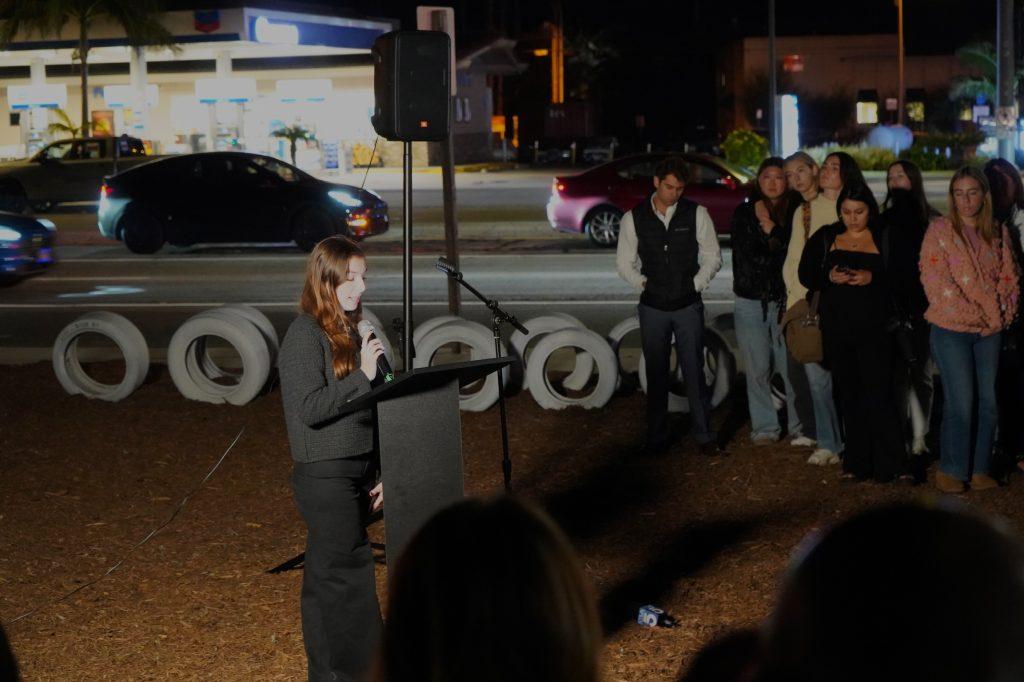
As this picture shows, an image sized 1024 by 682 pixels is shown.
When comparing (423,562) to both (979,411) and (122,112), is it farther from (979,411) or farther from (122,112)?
(122,112)

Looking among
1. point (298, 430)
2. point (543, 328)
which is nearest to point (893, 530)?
point (298, 430)

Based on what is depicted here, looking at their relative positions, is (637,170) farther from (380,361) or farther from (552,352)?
(380,361)

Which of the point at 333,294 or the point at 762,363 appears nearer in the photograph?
the point at 333,294

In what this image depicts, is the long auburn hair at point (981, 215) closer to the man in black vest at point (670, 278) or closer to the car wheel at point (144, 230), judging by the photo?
the man in black vest at point (670, 278)

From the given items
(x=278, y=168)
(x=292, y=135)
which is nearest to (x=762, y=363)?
(x=278, y=168)

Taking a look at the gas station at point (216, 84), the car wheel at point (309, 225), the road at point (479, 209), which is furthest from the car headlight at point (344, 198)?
the gas station at point (216, 84)

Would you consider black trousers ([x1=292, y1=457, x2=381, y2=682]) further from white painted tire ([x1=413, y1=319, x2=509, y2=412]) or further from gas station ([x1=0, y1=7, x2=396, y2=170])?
gas station ([x1=0, y1=7, x2=396, y2=170])

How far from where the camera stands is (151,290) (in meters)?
18.5

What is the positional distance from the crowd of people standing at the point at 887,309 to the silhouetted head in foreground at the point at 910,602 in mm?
6113

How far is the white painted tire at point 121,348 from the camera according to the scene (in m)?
10.4

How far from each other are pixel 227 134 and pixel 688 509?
4908 cm

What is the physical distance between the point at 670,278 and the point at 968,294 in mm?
1782

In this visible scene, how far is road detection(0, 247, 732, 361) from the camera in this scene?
1546 cm

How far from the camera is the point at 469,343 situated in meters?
9.96
